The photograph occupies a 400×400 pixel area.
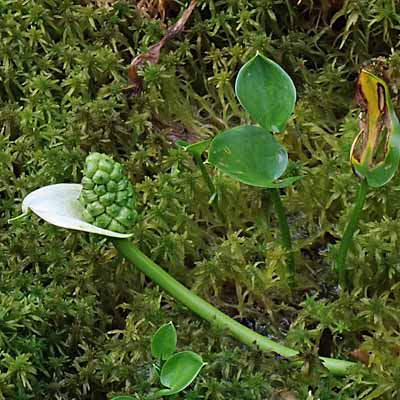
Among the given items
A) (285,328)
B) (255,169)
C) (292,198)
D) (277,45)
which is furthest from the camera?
(277,45)

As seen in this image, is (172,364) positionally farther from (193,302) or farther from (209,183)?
(209,183)

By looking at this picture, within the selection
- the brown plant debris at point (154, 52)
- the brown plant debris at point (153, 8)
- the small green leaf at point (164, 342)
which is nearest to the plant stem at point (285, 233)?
the small green leaf at point (164, 342)

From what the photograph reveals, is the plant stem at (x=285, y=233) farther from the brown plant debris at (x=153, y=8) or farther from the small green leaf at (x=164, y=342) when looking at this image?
the brown plant debris at (x=153, y=8)

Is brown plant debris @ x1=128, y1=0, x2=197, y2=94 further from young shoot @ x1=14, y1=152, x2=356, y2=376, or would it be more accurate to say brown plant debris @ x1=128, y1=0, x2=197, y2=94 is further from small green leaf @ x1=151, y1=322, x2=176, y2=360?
small green leaf @ x1=151, y1=322, x2=176, y2=360

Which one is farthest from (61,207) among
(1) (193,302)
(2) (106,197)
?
(1) (193,302)

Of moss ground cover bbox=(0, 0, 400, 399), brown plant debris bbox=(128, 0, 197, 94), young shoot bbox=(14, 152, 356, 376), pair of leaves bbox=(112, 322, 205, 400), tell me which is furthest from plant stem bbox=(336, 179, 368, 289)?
brown plant debris bbox=(128, 0, 197, 94)

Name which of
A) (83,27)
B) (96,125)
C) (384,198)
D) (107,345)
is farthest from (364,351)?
(83,27)

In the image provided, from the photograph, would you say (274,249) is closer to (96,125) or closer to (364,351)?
(364,351)
